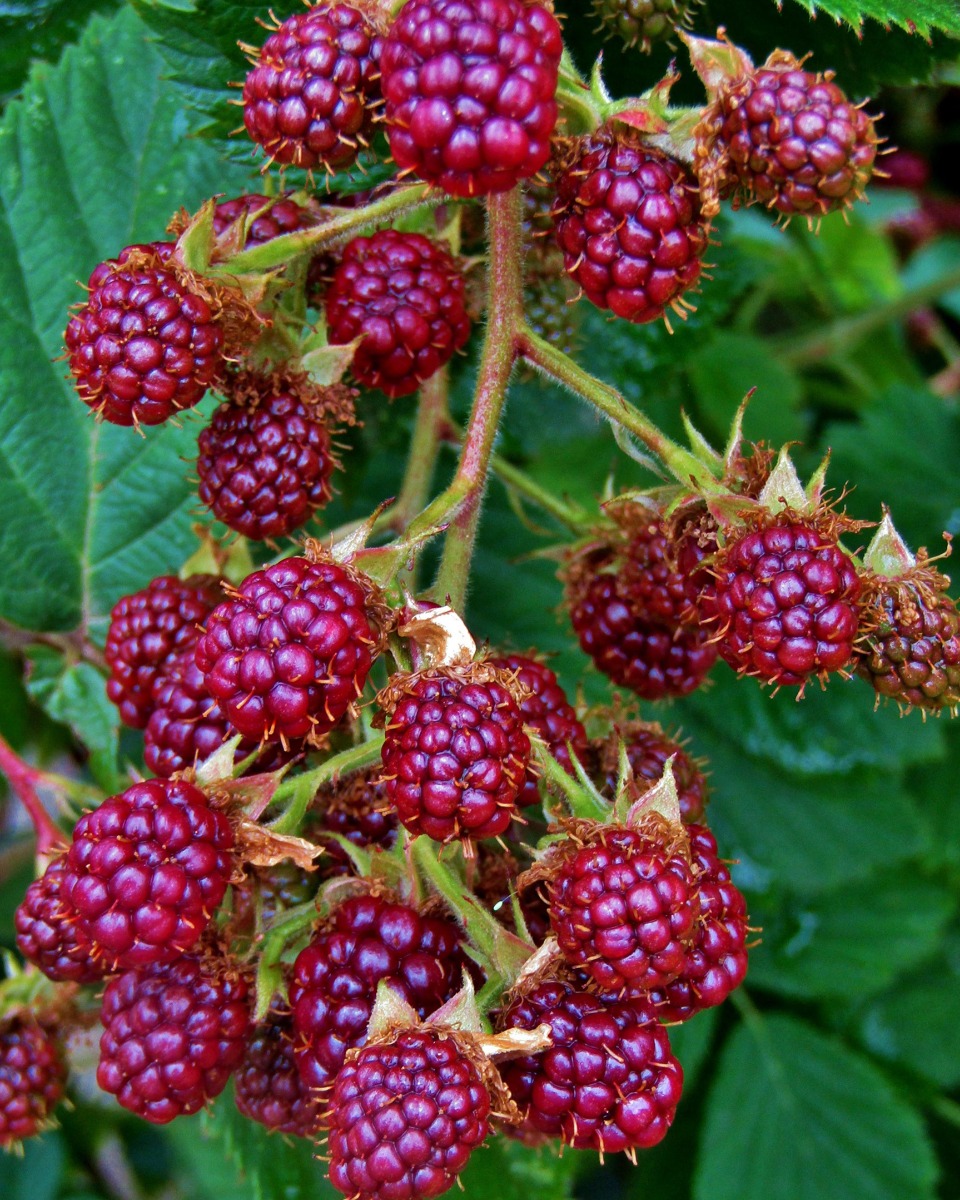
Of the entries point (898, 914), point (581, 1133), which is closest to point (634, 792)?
point (581, 1133)

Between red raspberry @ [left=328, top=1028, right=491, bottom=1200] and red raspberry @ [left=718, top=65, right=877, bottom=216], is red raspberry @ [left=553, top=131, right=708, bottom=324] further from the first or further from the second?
red raspberry @ [left=328, top=1028, right=491, bottom=1200]

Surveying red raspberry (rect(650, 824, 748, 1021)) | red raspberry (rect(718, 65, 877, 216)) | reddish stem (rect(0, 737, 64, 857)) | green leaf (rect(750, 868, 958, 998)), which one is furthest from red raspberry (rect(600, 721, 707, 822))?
green leaf (rect(750, 868, 958, 998))

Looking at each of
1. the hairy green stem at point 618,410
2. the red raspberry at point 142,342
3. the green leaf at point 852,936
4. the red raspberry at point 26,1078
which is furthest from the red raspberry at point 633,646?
the green leaf at point 852,936

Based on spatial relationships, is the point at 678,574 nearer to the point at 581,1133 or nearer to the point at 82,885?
the point at 581,1133

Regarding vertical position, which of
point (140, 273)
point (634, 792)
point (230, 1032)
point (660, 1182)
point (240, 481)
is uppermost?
point (140, 273)

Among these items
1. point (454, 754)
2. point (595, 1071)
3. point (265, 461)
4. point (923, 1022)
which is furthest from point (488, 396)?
point (923, 1022)

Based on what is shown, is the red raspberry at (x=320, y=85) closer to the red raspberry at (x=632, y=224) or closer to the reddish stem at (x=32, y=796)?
the red raspberry at (x=632, y=224)
